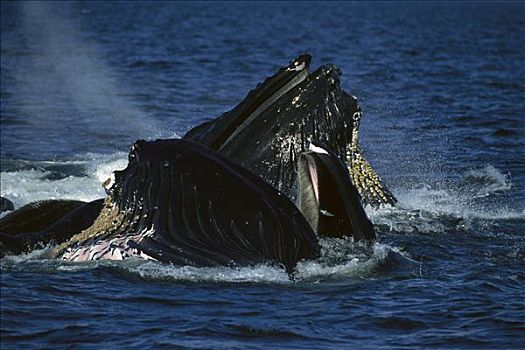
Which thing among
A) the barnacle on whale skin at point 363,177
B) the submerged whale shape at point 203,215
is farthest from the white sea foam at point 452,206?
the submerged whale shape at point 203,215

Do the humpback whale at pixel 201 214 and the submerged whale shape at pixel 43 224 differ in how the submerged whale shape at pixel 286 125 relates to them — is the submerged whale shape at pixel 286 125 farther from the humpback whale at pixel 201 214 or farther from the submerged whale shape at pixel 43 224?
the submerged whale shape at pixel 43 224

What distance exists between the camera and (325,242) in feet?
35.8

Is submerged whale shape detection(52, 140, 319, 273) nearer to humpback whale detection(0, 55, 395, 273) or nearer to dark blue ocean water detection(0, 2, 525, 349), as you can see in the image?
humpback whale detection(0, 55, 395, 273)

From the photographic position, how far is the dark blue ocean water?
9.92 meters

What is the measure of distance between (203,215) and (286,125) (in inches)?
76.8

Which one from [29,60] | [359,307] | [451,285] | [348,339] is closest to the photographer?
[348,339]

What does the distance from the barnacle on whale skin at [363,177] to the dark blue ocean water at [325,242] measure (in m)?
0.23

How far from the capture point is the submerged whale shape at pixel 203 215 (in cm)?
1056

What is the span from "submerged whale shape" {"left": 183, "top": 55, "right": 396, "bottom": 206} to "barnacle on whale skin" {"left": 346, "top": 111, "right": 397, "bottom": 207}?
2cm

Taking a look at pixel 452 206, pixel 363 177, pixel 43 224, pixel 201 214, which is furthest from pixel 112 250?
pixel 452 206

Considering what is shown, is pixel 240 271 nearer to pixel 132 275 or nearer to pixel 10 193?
pixel 132 275

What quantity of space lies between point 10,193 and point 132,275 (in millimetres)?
6467

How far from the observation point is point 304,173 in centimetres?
1103

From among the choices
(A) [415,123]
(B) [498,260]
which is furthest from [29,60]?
(B) [498,260]
